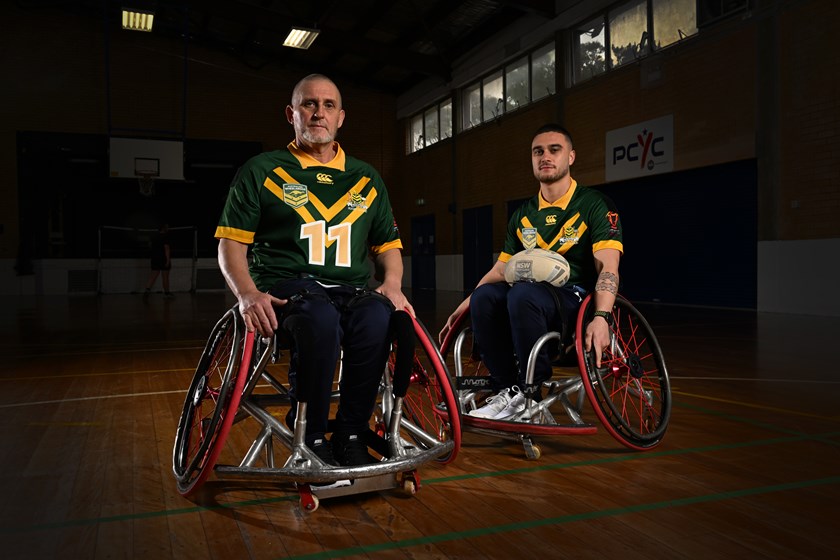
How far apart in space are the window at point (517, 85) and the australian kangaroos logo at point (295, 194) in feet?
36.6

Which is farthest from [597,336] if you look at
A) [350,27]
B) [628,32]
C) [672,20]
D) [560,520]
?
[350,27]

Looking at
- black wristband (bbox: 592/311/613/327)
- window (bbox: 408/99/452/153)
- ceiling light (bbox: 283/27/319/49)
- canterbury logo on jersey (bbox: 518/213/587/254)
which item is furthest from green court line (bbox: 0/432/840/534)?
window (bbox: 408/99/452/153)

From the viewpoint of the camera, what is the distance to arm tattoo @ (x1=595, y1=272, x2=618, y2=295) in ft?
7.92

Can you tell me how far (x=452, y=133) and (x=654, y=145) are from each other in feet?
21.6

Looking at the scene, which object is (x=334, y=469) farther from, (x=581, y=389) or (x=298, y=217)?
(x=581, y=389)

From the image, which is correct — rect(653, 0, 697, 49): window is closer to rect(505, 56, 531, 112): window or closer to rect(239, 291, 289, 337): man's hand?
rect(505, 56, 531, 112): window

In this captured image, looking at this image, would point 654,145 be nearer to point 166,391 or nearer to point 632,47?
point 632,47

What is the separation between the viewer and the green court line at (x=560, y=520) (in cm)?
160

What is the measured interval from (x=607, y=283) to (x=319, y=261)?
103 centimetres

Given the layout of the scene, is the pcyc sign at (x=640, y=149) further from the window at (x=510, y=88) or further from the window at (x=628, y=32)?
the window at (x=510, y=88)

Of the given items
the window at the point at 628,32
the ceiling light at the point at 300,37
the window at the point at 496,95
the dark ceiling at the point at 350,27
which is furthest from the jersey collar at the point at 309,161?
the ceiling light at the point at 300,37

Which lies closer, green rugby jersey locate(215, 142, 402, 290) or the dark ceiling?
green rugby jersey locate(215, 142, 402, 290)

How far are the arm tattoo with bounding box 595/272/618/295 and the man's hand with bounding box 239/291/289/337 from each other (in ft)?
3.88

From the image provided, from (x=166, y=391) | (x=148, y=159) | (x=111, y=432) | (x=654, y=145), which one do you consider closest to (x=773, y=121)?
(x=654, y=145)
